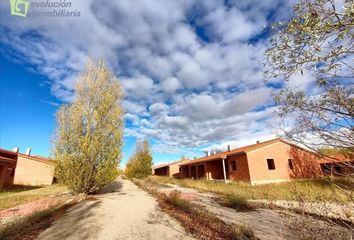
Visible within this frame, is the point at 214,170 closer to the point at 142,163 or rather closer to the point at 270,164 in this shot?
the point at 270,164

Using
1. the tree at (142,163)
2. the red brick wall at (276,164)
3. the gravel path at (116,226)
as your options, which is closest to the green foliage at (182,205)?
the gravel path at (116,226)

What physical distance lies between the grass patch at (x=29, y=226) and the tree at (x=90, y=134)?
3.80 metres

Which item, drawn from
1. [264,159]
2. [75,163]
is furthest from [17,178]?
[264,159]

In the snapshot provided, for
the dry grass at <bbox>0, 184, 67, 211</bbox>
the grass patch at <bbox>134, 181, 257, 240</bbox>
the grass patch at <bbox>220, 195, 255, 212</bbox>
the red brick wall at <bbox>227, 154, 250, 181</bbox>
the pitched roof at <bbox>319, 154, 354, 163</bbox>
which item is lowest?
the grass patch at <bbox>134, 181, 257, 240</bbox>

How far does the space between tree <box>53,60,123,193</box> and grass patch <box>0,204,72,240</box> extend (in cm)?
380

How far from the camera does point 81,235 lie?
17.6 feet

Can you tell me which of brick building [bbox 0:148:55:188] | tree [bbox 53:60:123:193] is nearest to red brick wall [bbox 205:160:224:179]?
tree [bbox 53:60:123:193]

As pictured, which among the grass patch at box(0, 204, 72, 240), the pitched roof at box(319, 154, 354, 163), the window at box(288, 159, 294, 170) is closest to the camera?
the pitched roof at box(319, 154, 354, 163)

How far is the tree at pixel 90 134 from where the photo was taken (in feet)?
39.4

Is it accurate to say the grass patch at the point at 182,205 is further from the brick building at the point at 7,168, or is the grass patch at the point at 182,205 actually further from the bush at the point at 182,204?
the brick building at the point at 7,168

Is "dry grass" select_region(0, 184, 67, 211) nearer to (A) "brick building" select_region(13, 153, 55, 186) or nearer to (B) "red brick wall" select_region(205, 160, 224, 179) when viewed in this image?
(A) "brick building" select_region(13, 153, 55, 186)

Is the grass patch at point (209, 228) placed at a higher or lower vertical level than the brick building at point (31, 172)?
lower

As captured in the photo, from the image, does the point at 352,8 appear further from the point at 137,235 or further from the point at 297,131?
the point at 137,235

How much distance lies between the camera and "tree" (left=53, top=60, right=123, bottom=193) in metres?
12.0
